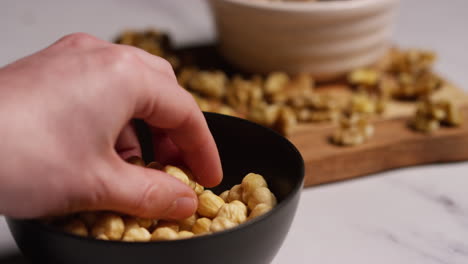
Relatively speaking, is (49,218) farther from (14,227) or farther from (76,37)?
(76,37)

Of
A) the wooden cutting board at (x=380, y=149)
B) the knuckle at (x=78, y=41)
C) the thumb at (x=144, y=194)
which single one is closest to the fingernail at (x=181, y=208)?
the thumb at (x=144, y=194)

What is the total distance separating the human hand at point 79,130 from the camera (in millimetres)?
556

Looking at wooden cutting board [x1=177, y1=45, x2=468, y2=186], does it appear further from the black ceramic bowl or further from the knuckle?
the knuckle

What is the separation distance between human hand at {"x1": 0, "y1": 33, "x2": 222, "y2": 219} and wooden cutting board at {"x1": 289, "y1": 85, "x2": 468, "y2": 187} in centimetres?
43

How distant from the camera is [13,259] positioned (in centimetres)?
82

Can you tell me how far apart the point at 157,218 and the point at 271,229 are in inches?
5.3

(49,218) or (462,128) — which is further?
(462,128)

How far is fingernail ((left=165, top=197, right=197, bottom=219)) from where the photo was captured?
66cm

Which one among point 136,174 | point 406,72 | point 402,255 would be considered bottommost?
point 402,255

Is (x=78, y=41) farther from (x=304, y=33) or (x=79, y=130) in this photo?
(x=304, y=33)

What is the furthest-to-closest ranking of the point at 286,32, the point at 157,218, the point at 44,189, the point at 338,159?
the point at 286,32
the point at 338,159
the point at 157,218
the point at 44,189

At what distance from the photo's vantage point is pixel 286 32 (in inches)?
48.0

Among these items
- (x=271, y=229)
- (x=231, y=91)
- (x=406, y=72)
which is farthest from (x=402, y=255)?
(x=406, y=72)

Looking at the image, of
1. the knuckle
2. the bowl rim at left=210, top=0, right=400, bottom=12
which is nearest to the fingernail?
the knuckle
